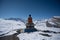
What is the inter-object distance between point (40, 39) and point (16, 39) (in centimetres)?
168

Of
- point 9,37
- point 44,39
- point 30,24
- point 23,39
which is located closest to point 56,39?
point 44,39

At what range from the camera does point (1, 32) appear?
4.07 meters

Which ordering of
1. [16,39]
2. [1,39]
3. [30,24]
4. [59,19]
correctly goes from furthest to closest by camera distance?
[59,19] < [30,24] < [16,39] < [1,39]

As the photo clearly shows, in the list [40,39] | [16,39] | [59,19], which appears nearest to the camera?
[40,39]

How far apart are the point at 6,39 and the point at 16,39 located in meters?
1.14

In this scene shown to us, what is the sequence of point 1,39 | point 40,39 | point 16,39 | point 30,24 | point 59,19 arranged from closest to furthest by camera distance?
point 1,39 < point 40,39 < point 16,39 < point 30,24 < point 59,19

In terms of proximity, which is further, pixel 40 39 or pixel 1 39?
pixel 40 39

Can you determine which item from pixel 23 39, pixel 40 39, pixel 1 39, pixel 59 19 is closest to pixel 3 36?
pixel 1 39

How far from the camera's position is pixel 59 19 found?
40.0 feet

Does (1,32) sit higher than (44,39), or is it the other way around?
(1,32)

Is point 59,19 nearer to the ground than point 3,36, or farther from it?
farther from it

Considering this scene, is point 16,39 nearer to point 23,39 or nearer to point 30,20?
point 23,39

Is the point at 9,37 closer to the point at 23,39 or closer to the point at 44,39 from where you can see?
the point at 23,39

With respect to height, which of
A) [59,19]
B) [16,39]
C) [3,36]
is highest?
[59,19]
